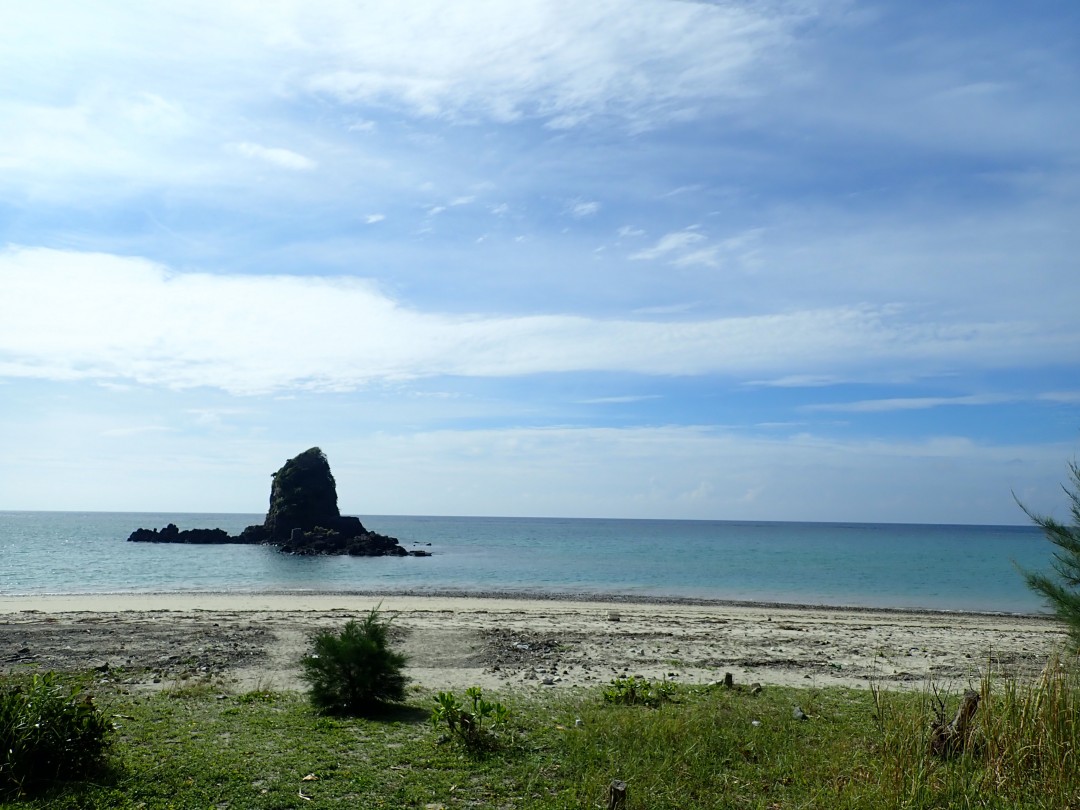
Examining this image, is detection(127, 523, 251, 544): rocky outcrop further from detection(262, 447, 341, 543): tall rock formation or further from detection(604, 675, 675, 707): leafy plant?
detection(604, 675, 675, 707): leafy plant

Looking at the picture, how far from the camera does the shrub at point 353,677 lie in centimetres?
1148

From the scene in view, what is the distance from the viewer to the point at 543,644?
778 inches

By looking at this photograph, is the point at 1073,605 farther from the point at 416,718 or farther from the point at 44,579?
the point at 44,579

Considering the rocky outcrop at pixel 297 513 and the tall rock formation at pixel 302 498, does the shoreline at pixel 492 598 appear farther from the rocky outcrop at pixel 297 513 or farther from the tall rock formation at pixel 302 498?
the tall rock formation at pixel 302 498

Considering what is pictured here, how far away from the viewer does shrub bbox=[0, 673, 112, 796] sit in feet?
24.8

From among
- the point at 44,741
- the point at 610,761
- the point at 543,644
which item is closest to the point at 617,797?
the point at 610,761

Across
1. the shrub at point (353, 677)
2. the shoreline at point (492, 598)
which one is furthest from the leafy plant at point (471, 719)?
the shoreline at point (492, 598)

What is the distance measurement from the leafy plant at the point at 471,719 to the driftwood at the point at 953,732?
17.0 ft

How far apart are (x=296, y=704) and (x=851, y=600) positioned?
35823 millimetres

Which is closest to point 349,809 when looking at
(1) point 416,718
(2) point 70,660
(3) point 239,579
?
(1) point 416,718

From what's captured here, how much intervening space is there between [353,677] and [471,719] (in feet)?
9.60

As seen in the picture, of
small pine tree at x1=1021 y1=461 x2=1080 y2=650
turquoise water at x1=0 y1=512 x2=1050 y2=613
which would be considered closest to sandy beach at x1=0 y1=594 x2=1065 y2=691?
small pine tree at x1=1021 y1=461 x2=1080 y2=650

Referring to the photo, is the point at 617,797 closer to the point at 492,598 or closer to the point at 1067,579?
the point at 1067,579

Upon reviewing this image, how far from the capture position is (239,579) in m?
→ 49.4
